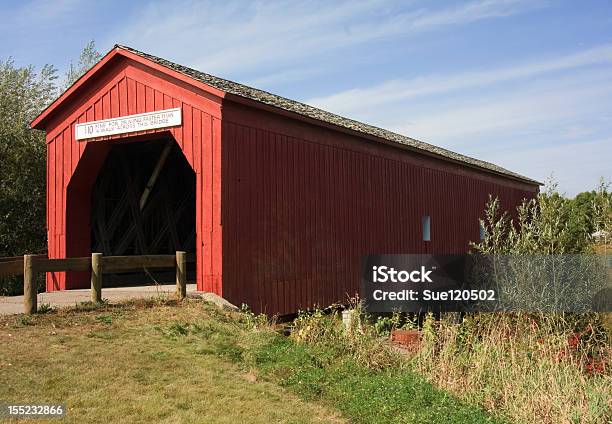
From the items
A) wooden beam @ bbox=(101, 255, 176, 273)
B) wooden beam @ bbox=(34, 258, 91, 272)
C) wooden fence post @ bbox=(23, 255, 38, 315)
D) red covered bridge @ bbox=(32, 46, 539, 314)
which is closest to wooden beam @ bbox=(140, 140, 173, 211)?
red covered bridge @ bbox=(32, 46, 539, 314)

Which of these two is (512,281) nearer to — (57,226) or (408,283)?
(408,283)

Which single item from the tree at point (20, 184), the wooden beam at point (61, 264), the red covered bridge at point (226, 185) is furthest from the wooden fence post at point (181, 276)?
the tree at point (20, 184)

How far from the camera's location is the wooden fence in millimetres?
9039

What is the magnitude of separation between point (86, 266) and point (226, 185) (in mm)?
2735

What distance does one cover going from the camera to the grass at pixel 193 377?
19.6ft

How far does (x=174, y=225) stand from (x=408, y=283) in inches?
280

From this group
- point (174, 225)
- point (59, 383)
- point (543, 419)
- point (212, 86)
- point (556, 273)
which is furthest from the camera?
point (174, 225)

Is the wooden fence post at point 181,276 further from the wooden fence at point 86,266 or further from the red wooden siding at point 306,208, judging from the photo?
the red wooden siding at point 306,208

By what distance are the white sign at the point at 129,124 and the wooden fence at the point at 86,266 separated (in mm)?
2800

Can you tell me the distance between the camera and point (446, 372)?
23.3ft

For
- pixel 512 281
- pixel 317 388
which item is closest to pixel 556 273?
pixel 512 281

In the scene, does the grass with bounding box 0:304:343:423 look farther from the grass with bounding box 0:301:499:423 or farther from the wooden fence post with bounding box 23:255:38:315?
the wooden fence post with bounding box 23:255:38:315

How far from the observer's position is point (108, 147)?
531 inches

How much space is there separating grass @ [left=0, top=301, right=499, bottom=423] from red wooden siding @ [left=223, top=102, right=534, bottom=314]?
2453 millimetres
